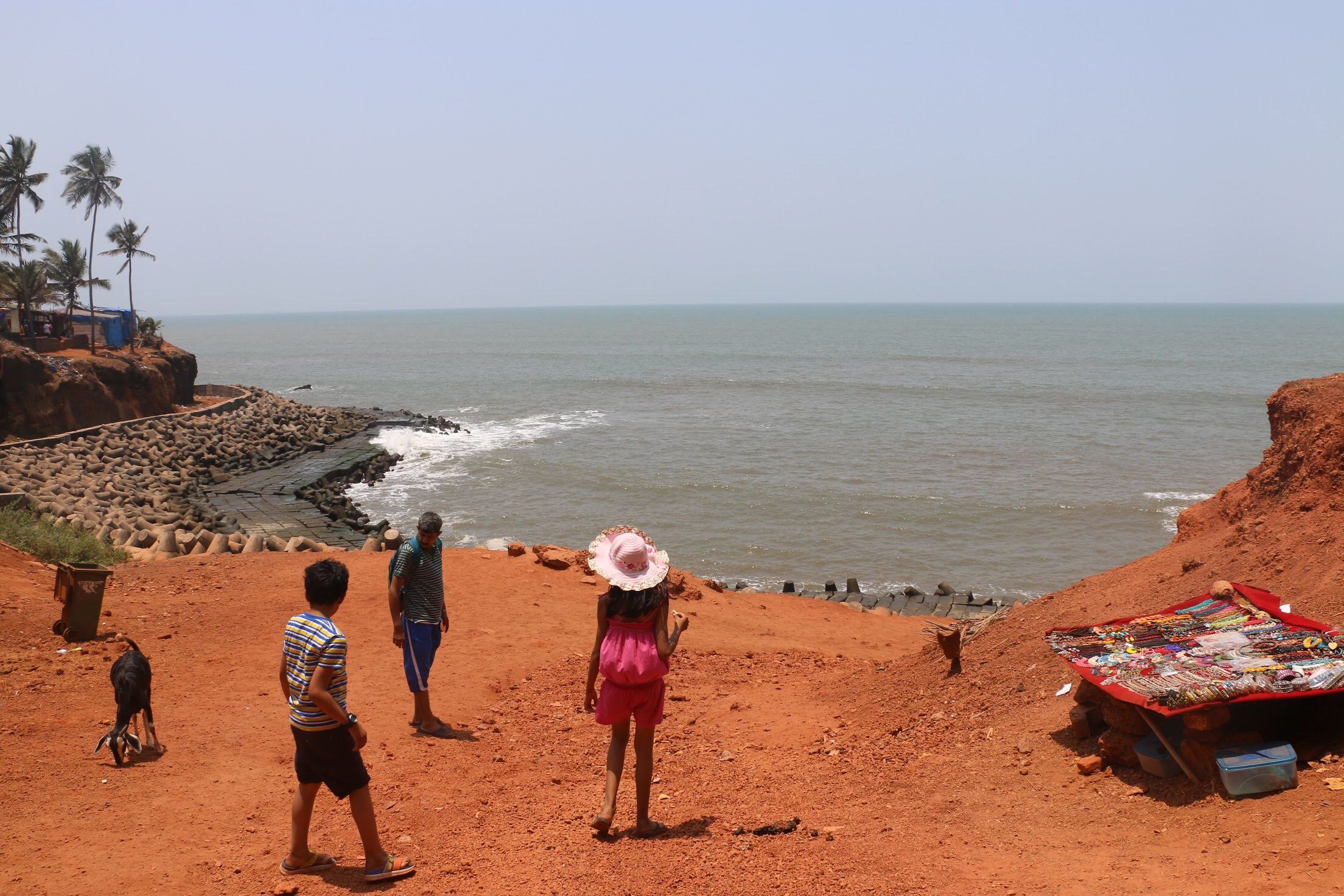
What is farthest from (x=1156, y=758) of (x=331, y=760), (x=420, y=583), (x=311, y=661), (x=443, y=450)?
(x=443, y=450)

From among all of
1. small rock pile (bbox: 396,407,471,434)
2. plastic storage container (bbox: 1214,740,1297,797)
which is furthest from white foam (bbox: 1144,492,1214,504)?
small rock pile (bbox: 396,407,471,434)

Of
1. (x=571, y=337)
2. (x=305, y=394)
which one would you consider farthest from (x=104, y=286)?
(x=571, y=337)

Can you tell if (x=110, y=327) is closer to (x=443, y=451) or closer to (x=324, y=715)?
(x=443, y=451)

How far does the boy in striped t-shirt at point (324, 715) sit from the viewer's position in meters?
4.19

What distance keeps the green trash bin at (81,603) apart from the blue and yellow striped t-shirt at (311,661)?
5.04 metres

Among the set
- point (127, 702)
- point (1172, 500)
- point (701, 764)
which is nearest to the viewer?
point (127, 702)

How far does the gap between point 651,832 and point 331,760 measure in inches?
67.7

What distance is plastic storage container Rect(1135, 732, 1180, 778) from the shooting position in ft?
15.5

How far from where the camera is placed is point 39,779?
567 centimetres

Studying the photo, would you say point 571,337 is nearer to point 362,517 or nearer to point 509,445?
point 509,445

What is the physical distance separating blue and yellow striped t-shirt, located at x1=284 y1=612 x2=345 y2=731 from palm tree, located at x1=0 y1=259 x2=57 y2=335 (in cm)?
4241

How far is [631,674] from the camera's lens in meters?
4.73

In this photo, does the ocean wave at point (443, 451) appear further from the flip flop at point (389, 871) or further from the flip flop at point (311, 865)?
the flip flop at point (389, 871)

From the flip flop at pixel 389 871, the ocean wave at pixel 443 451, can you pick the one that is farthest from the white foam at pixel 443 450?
the flip flop at pixel 389 871
